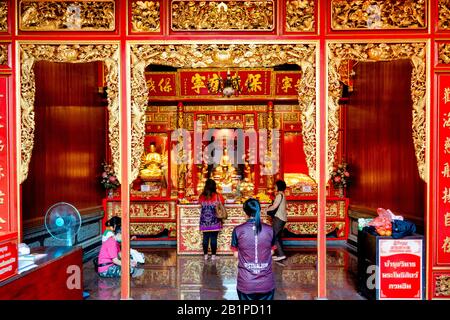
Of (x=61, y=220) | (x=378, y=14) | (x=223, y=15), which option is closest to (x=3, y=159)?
(x=61, y=220)

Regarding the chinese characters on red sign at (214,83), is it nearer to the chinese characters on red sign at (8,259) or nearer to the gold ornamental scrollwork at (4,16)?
the gold ornamental scrollwork at (4,16)

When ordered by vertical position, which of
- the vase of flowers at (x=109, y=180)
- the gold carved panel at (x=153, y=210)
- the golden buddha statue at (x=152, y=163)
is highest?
the golden buddha statue at (x=152, y=163)

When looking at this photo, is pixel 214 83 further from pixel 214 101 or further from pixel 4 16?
pixel 4 16

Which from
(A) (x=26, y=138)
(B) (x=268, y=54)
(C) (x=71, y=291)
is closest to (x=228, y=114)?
(B) (x=268, y=54)

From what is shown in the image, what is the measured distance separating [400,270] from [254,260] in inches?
75.8

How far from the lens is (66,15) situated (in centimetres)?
409

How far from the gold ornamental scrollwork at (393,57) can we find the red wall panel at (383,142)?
97cm

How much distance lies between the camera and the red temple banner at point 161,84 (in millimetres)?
8059

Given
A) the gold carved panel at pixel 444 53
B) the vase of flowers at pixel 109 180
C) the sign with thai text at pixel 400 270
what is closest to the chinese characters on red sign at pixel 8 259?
the sign with thai text at pixel 400 270

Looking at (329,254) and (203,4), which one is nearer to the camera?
(203,4)

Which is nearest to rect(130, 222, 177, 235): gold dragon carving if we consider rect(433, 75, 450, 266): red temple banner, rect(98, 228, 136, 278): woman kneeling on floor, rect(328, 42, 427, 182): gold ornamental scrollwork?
rect(98, 228, 136, 278): woman kneeling on floor

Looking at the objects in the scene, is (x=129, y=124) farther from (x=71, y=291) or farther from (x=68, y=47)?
(x=71, y=291)

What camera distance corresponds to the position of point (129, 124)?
4.14 m
